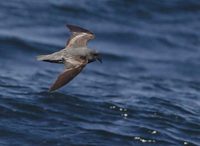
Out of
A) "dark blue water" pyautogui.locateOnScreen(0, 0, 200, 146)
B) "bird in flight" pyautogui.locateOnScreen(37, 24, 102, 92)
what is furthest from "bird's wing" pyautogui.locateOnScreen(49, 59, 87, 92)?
"dark blue water" pyautogui.locateOnScreen(0, 0, 200, 146)

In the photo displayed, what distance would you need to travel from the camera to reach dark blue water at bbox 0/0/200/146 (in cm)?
1299

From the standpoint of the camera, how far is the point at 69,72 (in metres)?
11.2

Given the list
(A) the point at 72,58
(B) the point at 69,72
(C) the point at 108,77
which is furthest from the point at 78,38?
(C) the point at 108,77

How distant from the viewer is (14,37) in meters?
18.8

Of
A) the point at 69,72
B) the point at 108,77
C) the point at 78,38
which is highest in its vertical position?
the point at 78,38

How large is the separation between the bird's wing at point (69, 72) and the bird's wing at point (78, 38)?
36.7 inches

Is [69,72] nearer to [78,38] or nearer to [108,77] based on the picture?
[78,38]

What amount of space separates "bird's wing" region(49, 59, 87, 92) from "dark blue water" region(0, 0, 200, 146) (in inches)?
55.2

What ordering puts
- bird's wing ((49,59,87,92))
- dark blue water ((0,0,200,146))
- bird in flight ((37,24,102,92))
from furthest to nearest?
dark blue water ((0,0,200,146)) → bird in flight ((37,24,102,92)) → bird's wing ((49,59,87,92))

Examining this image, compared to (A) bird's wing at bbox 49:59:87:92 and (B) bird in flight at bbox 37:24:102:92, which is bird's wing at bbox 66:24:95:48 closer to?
(B) bird in flight at bbox 37:24:102:92

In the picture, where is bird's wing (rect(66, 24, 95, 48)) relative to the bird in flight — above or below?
above

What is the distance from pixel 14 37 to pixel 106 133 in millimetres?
6408

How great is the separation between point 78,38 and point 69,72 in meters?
1.70

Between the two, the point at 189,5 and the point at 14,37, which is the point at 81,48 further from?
the point at 189,5
